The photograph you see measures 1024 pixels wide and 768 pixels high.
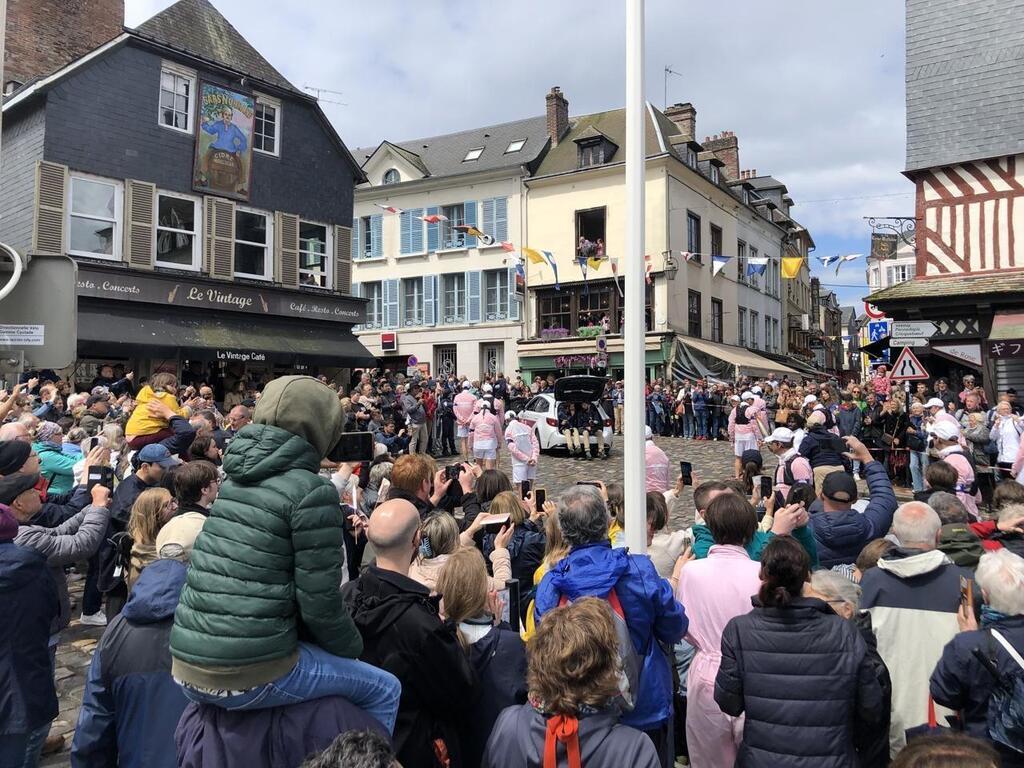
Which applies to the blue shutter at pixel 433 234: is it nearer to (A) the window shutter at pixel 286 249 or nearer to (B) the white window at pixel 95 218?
(A) the window shutter at pixel 286 249

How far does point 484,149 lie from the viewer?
33625mm

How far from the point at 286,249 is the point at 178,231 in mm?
2881

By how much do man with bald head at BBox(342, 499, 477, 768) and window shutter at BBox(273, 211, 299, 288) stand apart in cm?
1856

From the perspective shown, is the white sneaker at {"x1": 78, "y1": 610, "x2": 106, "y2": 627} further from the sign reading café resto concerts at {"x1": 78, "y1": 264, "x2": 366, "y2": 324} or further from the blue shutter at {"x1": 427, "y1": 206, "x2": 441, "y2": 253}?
the blue shutter at {"x1": 427, "y1": 206, "x2": 441, "y2": 253}

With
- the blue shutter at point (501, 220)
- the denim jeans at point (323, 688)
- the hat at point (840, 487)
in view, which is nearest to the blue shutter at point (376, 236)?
the blue shutter at point (501, 220)

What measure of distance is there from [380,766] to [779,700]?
5.77ft

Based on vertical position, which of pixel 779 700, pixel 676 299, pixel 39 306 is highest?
pixel 676 299

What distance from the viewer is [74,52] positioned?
22125 millimetres

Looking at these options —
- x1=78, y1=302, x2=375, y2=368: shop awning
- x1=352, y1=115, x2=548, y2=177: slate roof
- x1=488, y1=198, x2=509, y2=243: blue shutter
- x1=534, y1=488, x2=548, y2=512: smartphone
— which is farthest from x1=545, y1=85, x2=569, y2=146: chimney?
x1=534, y1=488, x2=548, y2=512: smartphone

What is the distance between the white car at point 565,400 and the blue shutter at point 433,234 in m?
16.5

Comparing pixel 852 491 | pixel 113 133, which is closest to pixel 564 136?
pixel 113 133

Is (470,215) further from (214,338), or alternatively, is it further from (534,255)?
(214,338)

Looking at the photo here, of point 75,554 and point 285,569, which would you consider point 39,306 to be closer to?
point 75,554

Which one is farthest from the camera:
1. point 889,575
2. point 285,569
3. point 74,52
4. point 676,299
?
point 676,299
